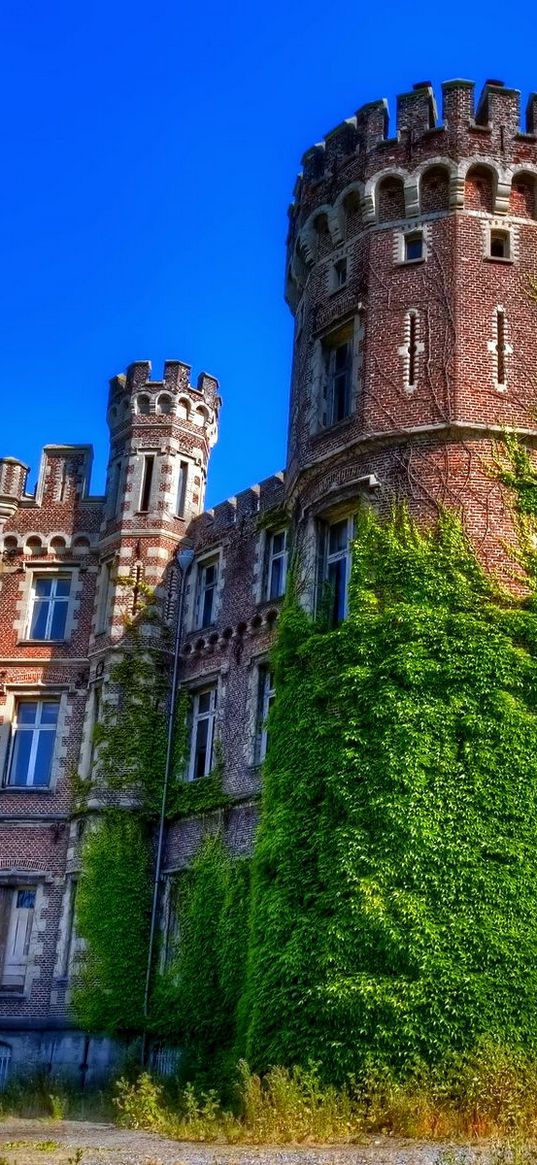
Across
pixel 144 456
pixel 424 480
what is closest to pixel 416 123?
pixel 424 480

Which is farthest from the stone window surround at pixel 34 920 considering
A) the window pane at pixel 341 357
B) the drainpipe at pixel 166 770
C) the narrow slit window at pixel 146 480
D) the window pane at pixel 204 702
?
the window pane at pixel 341 357

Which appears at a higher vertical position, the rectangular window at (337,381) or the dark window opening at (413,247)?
the dark window opening at (413,247)

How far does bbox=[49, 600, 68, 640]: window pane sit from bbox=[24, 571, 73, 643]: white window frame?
0.08 ft

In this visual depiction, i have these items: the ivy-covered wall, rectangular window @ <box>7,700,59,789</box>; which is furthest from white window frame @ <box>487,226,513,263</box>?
rectangular window @ <box>7,700,59,789</box>

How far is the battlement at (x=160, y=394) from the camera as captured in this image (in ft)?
109

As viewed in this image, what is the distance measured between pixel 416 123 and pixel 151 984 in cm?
1743

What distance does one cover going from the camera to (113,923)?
89.8 feet

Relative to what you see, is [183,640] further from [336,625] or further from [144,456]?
[336,625]

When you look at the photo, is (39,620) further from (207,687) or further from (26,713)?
(207,687)

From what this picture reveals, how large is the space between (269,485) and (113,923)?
10.0m

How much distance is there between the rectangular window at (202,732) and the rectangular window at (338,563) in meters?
7.25

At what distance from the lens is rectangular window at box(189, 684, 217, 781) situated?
28391 mm

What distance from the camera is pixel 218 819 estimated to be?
26734 millimetres

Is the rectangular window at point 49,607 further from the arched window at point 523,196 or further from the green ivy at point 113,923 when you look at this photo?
the arched window at point 523,196
